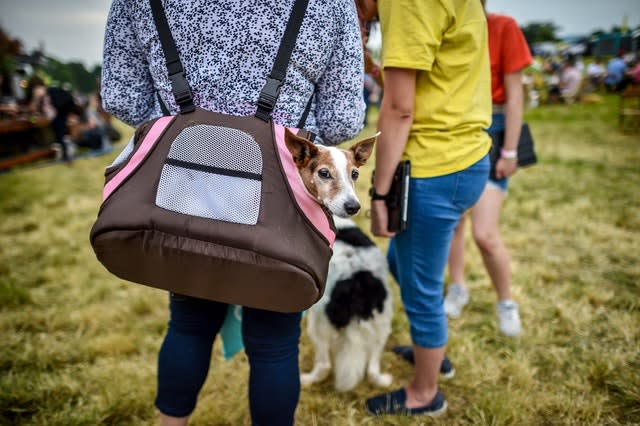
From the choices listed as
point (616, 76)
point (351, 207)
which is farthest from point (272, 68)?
point (616, 76)

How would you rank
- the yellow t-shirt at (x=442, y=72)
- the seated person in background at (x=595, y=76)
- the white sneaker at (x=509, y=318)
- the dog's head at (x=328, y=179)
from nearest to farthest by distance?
the dog's head at (x=328, y=179) < the yellow t-shirt at (x=442, y=72) < the white sneaker at (x=509, y=318) < the seated person in background at (x=595, y=76)

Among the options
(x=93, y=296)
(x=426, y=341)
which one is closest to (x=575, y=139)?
(x=426, y=341)

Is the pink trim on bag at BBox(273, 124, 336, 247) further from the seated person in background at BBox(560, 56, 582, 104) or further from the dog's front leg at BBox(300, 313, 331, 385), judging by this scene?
the seated person in background at BBox(560, 56, 582, 104)

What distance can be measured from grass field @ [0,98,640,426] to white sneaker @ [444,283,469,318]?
3.0 inches

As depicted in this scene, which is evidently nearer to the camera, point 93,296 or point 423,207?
point 423,207

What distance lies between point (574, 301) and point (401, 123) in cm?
221

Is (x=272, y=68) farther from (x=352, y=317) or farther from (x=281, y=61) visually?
(x=352, y=317)

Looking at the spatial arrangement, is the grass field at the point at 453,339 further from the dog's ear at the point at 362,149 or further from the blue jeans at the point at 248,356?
the dog's ear at the point at 362,149

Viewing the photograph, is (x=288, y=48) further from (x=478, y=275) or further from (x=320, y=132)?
(x=478, y=275)

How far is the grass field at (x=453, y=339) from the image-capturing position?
1.88 m

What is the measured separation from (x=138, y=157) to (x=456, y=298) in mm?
2354

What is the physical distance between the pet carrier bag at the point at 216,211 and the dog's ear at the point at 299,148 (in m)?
0.02

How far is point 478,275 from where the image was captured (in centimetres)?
317

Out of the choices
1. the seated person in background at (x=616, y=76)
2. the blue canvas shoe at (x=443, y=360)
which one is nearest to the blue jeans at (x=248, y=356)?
the blue canvas shoe at (x=443, y=360)
